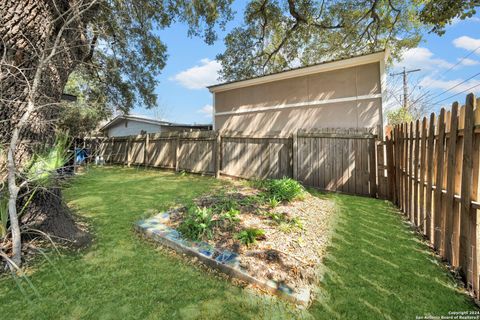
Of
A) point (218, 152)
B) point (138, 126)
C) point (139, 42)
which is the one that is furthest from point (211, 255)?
point (138, 126)

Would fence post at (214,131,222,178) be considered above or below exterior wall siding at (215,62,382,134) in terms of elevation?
below

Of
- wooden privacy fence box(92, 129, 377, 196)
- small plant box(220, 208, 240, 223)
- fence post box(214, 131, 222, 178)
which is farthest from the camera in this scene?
fence post box(214, 131, 222, 178)

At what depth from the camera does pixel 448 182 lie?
100.0 inches

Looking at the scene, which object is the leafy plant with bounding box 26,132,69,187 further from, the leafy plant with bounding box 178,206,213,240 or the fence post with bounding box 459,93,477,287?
the fence post with bounding box 459,93,477,287

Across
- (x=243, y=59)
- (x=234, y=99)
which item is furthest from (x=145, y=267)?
(x=243, y=59)

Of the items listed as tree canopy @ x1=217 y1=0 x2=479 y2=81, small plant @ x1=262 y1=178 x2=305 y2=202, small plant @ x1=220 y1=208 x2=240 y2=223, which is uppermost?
tree canopy @ x1=217 y1=0 x2=479 y2=81

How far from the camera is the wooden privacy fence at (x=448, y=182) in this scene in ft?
6.96

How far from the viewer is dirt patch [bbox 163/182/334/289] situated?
2.41 metres

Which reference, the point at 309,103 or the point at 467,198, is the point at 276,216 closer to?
the point at 467,198

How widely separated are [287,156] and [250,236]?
426 cm

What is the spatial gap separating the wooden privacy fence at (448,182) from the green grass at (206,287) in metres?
0.27

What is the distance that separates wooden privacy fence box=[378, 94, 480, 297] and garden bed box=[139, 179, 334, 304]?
1.34 m

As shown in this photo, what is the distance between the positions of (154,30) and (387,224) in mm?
10123

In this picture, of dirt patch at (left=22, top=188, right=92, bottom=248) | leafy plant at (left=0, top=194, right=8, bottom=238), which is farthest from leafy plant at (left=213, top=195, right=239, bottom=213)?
leafy plant at (left=0, top=194, right=8, bottom=238)
